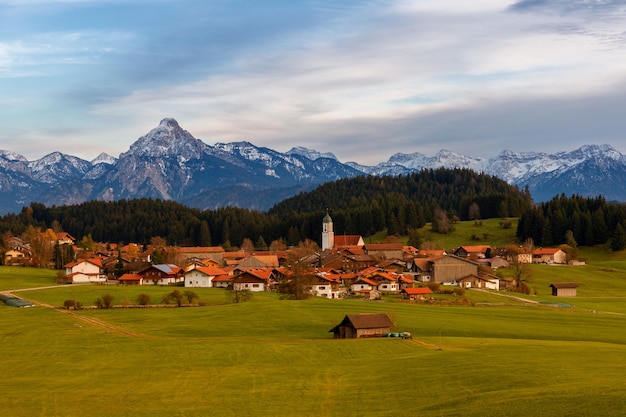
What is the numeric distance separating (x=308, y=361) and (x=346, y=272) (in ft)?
281

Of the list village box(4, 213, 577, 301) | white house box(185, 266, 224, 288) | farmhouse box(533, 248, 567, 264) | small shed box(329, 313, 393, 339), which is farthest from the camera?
farmhouse box(533, 248, 567, 264)

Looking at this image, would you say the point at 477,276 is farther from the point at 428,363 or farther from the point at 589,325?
the point at 428,363

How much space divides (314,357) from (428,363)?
10003 mm

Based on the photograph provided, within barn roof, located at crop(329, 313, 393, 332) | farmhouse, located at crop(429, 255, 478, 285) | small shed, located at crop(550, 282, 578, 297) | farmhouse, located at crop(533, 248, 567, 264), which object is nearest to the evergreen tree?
farmhouse, located at crop(533, 248, 567, 264)

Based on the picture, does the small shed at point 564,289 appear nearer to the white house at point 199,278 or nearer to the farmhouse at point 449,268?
the farmhouse at point 449,268

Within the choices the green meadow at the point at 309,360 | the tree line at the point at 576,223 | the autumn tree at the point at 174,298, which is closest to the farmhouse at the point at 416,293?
the green meadow at the point at 309,360

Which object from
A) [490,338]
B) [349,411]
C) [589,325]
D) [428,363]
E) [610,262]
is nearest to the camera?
[349,411]

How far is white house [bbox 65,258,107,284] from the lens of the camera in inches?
5320

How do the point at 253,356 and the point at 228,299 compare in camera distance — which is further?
the point at 228,299

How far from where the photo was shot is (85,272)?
452 feet

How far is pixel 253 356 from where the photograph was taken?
60.9 m

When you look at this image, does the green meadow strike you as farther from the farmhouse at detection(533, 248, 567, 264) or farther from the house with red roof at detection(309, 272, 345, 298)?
the farmhouse at detection(533, 248, 567, 264)

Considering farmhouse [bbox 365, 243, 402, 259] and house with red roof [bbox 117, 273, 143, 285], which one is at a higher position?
farmhouse [bbox 365, 243, 402, 259]

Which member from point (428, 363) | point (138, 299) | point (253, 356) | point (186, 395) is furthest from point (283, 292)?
point (186, 395)
